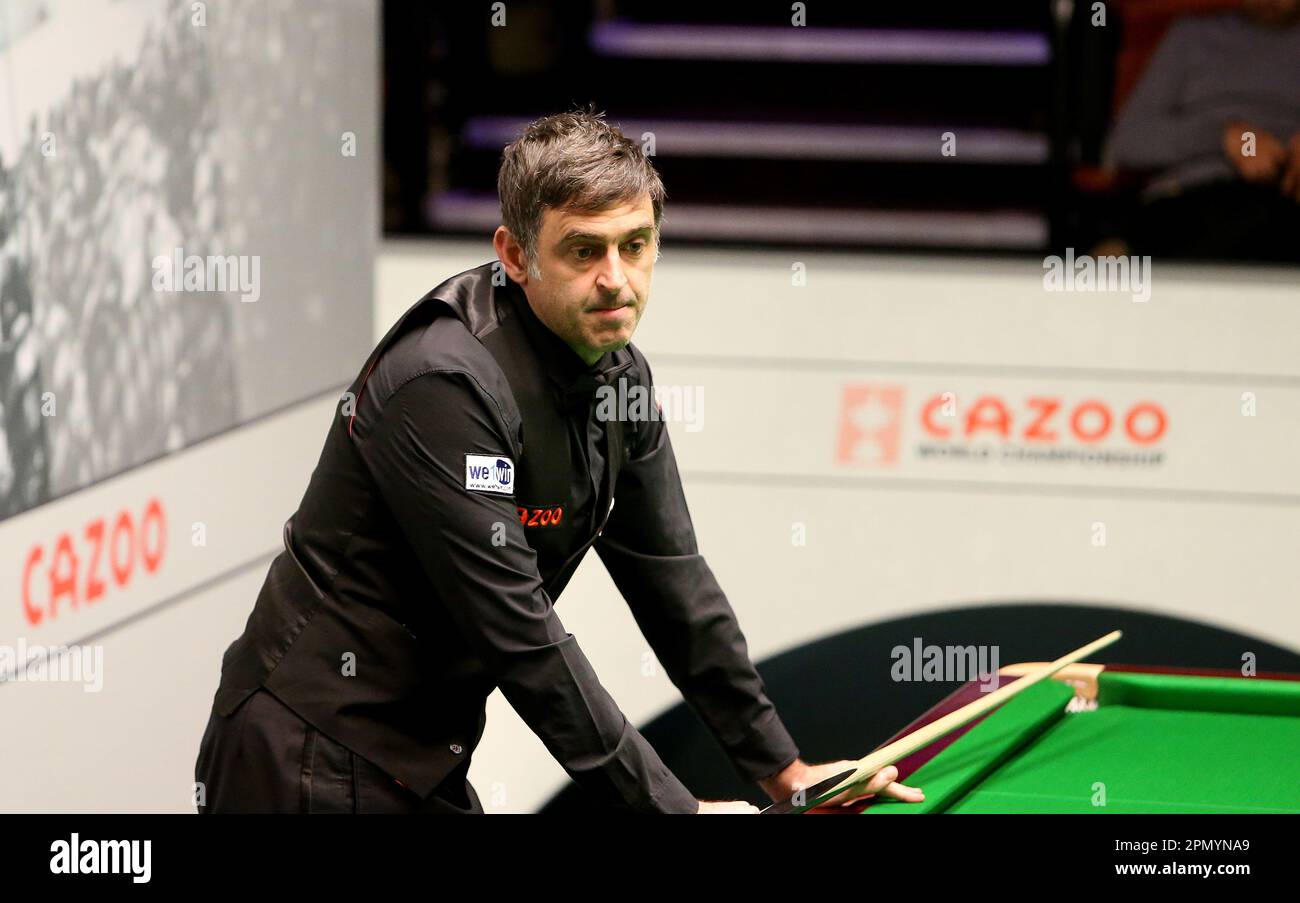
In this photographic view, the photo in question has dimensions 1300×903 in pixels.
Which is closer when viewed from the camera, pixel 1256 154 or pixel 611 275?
pixel 611 275

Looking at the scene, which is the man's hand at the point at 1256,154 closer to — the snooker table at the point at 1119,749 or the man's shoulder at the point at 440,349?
the snooker table at the point at 1119,749

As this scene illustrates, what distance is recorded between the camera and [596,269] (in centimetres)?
205

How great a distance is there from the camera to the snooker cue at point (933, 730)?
6.99 ft

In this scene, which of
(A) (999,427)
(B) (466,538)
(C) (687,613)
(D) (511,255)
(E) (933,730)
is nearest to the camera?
(B) (466,538)

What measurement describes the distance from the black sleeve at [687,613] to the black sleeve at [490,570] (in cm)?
36

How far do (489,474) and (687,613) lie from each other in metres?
0.53

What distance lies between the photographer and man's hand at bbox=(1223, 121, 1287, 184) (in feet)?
14.5

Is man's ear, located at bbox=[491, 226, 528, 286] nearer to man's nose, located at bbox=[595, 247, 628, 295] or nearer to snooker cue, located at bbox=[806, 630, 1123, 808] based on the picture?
man's nose, located at bbox=[595, 247, 628, 295]

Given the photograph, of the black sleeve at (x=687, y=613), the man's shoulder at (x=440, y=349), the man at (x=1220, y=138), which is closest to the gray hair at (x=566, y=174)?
the man's shoulder at (x=440, y=349)

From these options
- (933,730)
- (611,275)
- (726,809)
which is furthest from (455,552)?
(933,730)

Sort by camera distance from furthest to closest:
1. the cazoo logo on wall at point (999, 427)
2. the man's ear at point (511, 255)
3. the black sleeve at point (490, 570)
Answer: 1. the cazoo logo on wall at point (999, 427)
2. the man's ear at point (511, 255)
3. the black sleeve at point (490, 570)

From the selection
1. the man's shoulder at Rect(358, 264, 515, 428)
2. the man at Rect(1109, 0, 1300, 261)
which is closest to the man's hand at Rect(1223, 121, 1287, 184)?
the man at Rect(1109, 0, 1300, 261)

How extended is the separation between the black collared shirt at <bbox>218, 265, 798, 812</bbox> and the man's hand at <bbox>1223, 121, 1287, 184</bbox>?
2740 mm

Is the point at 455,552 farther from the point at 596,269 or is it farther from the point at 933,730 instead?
the point at 933,730
